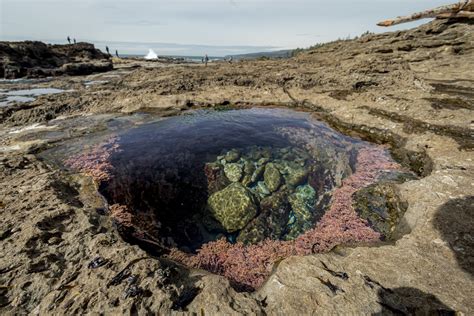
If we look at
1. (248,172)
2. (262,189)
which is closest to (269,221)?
(262,189)

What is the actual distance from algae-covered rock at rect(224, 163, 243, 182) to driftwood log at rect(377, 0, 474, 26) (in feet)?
50.3

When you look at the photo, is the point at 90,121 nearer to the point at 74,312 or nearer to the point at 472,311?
the point at 74,312

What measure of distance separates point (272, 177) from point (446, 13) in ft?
77.1

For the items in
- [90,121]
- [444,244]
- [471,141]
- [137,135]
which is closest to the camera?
[444,244]

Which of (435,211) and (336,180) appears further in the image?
(336,180)

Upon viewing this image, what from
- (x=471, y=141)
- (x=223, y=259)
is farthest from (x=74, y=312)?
(x=471, y=141)

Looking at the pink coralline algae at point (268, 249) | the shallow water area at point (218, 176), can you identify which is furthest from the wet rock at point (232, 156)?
the pink coralline algae at point (268, 249)

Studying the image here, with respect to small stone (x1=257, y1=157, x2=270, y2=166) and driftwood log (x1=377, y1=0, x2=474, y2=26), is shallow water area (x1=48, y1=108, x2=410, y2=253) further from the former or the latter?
driftwood log (x1=377, y1=0, x2=474, y2=26)

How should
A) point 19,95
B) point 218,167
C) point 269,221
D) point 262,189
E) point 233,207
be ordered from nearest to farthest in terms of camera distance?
point 269,221
point 233,207
point 262,189
point 218,167
point 19,95

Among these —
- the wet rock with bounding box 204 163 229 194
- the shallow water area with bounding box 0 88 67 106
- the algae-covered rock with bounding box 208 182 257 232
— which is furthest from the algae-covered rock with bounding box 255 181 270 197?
the shallow water area with bounding box 0 88 67 106

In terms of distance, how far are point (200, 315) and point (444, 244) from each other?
540cm

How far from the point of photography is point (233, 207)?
826 cm

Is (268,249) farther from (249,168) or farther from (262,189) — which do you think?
(249,168)

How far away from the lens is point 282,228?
800cm
